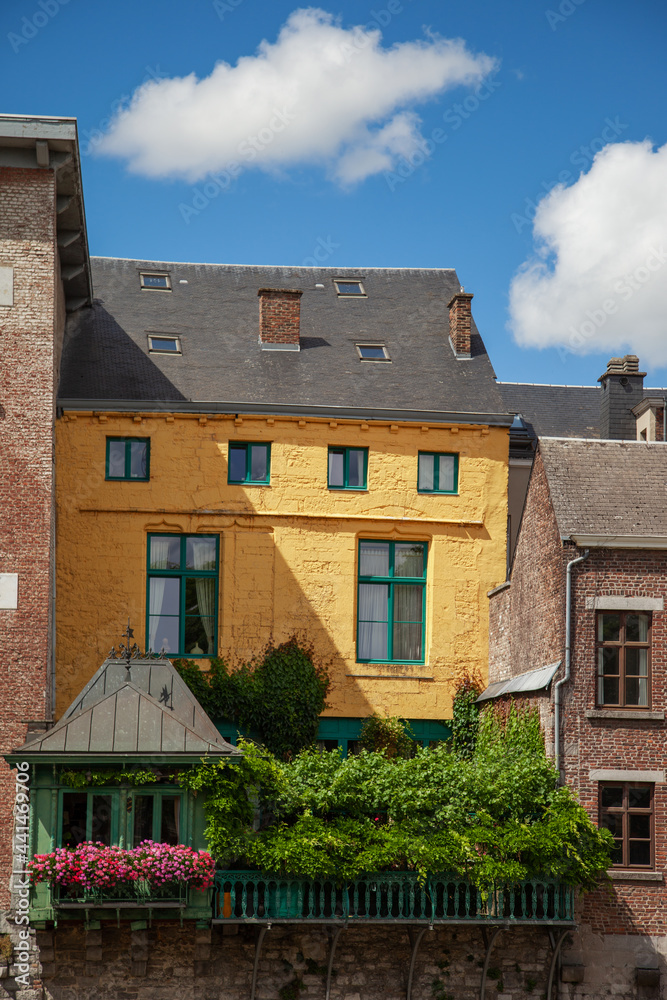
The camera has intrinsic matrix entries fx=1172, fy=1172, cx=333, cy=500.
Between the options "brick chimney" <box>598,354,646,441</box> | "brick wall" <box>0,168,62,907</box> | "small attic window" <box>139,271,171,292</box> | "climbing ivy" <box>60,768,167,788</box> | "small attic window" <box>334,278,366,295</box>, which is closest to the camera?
"climbing ivy" <box>60,768,167,788</box>

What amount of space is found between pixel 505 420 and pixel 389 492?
9.03 ft

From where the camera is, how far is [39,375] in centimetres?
1962

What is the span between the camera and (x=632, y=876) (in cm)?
1881

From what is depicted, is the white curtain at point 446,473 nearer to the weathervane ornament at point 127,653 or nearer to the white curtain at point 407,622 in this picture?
the white curtain at point 407,622

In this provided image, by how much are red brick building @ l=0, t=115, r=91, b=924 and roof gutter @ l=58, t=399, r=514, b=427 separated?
2.71 metres

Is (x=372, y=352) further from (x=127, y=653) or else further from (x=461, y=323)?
(x=127, y=653)

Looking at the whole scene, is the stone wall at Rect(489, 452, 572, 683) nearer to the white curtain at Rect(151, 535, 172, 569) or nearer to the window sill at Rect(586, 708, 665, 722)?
the window sill at Rect(586, 708, 665, 722)

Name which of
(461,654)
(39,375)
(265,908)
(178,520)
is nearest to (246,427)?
(178,520)

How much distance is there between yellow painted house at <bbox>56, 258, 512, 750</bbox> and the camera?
885 inches

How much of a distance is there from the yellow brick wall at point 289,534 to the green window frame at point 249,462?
0.16 metres

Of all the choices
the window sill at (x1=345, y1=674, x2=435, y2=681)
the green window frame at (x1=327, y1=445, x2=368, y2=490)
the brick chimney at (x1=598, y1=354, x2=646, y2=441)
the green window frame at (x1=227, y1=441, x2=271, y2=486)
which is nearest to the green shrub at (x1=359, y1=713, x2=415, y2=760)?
the window sill at (x1=345, y1=674, x2=435, y2=681)

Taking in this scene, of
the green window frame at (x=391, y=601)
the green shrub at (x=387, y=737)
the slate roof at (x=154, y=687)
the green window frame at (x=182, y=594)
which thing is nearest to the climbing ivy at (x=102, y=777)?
the slate roof at (x=154, y=687)

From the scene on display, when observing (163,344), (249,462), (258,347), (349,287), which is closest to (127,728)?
(249,462)

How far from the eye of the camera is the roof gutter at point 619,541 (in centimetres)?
1952
